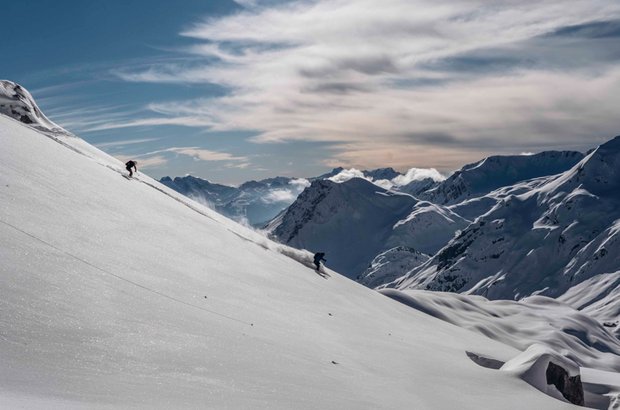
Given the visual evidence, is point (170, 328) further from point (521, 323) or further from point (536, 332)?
point (521, 323)

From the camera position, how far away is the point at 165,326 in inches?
420

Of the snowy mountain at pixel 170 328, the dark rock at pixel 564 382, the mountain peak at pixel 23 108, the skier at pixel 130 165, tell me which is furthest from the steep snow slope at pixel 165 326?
the mountain peak at pixel 23 108

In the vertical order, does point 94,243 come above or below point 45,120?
below

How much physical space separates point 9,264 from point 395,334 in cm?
1448

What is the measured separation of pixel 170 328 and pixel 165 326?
10 centimetres

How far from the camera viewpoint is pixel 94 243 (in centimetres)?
1423

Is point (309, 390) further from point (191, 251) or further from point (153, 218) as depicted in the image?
point (153, 218)

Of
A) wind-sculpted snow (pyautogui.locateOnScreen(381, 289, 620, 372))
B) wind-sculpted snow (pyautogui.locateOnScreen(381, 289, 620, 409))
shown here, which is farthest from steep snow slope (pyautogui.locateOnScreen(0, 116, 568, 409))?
wind-sculpted snow (pyautogui.locateOnScreen(381, 289, 620, 372))

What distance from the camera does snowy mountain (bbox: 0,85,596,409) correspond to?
8.01 metres

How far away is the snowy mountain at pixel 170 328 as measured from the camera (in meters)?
8.01

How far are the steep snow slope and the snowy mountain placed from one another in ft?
0.13

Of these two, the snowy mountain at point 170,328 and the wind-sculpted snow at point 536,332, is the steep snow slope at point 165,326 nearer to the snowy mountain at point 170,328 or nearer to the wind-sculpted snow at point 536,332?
the snowy mountain at point 170,328

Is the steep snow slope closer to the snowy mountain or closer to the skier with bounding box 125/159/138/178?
the snowy mountain

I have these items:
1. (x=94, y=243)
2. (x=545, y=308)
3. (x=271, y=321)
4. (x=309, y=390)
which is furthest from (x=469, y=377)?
(x=545, y=308)
